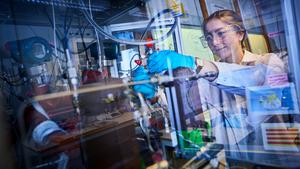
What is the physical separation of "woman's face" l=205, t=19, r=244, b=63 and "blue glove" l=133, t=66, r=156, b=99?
435 mm

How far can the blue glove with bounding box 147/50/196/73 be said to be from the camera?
126 cm

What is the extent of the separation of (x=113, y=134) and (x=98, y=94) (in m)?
0.22

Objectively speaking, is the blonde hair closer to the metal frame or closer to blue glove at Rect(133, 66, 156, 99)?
the metal frame

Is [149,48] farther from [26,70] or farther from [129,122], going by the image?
[26,70]

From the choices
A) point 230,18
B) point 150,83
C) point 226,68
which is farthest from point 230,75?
point 150,83

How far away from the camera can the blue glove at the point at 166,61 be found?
4.14 feet

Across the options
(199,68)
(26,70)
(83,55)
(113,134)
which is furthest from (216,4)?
(26,70)

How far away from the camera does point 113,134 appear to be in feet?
3.71

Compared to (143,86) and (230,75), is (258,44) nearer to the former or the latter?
(230,75)

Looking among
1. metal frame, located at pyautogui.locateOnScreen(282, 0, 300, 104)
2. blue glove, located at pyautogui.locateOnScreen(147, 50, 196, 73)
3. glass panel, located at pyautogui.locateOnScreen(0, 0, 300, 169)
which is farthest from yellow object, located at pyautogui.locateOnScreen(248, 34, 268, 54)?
blue glove, located at pyautogui.locateOnScreen(147, 50, 196, 73)

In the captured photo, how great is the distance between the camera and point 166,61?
1.28 m

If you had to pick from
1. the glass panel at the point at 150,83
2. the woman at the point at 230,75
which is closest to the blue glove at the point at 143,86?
the glass panel at the point at 150,83

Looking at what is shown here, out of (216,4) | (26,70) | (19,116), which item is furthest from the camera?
(216,4)

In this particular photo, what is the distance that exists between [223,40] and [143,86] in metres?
0.56
